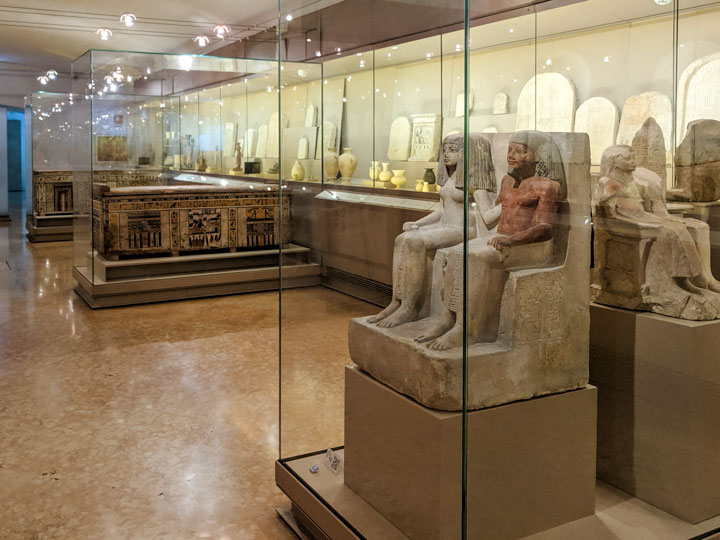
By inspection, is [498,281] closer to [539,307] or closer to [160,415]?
[539,307]

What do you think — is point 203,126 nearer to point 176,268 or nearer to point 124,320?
point 176,268

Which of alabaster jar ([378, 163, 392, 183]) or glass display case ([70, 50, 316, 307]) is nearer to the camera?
alabaster jar ([378, 163, 392, 183])

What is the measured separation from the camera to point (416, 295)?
2248 millimetres

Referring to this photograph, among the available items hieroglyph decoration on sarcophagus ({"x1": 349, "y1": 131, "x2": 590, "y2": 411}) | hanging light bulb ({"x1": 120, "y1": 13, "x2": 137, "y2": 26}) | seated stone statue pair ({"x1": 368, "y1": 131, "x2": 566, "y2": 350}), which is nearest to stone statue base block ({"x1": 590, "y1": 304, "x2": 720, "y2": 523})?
hieroglyph decoration on sarcophagus ({"x1": 349, "y1": 131, "x2": 590, "y2": 411})

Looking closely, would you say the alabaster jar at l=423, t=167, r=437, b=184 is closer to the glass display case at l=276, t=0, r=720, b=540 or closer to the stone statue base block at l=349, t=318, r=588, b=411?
the glass display case at l=276, t=0, r=720, b=540

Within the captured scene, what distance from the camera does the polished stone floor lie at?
9.03 ft

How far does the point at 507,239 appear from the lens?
2047 mm

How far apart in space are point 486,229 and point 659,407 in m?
0.86

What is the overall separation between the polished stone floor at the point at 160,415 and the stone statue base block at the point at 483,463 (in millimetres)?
351

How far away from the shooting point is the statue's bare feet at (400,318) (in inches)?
89.4

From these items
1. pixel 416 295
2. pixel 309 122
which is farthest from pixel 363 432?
pixel 309 122

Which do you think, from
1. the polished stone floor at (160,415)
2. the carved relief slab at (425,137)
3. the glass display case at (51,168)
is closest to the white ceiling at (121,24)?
the glass display case at (51,168)

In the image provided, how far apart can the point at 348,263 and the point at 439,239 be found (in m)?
0.40

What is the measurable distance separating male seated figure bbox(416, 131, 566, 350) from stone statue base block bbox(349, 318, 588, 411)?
0.05m
